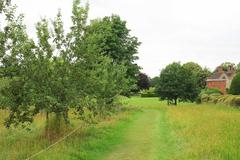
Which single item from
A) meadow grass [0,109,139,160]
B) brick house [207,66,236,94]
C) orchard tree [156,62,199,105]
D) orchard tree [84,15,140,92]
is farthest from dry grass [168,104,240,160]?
brick house [207,66,236,94]

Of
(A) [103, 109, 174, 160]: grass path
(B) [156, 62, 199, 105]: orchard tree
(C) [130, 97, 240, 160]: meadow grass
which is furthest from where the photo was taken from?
(B) [156, 62, 199, 105]: orchard tree

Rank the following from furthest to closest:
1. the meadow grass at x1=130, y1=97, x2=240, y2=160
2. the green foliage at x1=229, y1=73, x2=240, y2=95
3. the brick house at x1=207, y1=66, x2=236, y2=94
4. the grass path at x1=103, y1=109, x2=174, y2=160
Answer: the brick house at x1=207, y1=66, x2=236, y2=94 → the green foliage at x1=229, y1=73, x2=240, y2=95 → the grass path at x1=103, y1=109, x2=174, y2=160 → the meadow grass at x1=130, y1=97, x2=240, y2=160

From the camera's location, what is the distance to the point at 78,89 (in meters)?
20.2

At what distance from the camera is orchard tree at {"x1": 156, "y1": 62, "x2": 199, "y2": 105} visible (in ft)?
205

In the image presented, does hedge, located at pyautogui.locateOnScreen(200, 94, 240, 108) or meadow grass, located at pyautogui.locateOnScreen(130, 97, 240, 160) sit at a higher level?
hedge, located at pyautogui.locateOnScreen(200, 94, 240, 108)

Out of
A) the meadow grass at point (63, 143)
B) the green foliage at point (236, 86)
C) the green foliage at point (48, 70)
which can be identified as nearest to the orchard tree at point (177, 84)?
the green foliage at point (236, 86)

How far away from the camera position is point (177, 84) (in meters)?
62.4

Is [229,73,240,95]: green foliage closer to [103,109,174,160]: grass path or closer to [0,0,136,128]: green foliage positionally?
[103,109,174,160]: grass path

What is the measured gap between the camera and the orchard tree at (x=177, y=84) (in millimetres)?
62500

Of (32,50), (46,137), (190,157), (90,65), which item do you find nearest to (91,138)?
(46,137)

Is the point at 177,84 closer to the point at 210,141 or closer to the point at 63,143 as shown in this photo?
the point at 210,141

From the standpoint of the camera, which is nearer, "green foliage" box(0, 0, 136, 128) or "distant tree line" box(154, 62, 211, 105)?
"green foliage" box(0, 0, 136, 128)

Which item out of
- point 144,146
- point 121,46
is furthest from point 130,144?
point 121,46

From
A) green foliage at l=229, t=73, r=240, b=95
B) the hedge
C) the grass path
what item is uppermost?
green foliage at l=229, t=73, r=240, b=95
